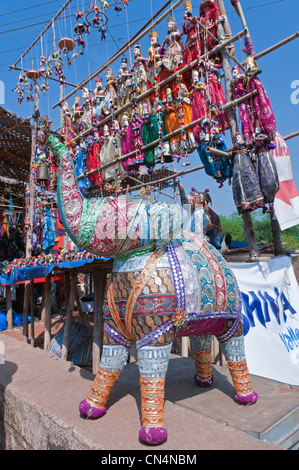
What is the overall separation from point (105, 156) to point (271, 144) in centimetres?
353

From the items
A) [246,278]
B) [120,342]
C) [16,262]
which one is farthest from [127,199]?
[16,262]

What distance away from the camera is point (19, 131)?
9.66 meters

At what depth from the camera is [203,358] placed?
102 inches

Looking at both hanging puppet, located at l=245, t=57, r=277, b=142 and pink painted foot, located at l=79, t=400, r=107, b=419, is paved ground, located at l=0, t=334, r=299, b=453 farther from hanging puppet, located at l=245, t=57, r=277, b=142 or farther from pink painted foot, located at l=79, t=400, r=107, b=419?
hanging puppet, located at l=245, t=57, r=277, b=142

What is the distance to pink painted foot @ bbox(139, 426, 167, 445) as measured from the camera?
169 cm

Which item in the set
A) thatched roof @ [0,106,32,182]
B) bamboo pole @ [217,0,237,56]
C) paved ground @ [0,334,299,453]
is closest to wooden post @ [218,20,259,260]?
bamboo pole @ [217,0,237,56]

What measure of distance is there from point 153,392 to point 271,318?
6.76ft

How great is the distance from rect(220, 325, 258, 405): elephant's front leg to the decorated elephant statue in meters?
0.24

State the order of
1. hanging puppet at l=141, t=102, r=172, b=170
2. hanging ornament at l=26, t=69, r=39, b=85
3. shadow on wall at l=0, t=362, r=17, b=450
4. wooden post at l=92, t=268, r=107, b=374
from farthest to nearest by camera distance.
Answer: hanging ornament at l=26, t=69, r=39, b=85 < hanging puppet at l=141, t=102, r=172, b=170 < wooden post at l=92, t=268, r=107, b=374 < shadow on wall at l=0, t=362, r=17, b=450

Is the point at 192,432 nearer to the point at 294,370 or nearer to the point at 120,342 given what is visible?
the point at 120,342

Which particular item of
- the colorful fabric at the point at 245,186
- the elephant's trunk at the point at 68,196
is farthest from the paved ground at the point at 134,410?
the colorful fabric at the point at 245,186

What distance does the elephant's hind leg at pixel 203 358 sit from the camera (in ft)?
8.41

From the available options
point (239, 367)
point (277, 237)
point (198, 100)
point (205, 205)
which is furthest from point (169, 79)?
point (239, 367)

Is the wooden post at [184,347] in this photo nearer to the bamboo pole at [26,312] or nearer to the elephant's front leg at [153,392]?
the elephant's front leg at [153,392]
